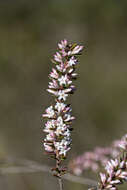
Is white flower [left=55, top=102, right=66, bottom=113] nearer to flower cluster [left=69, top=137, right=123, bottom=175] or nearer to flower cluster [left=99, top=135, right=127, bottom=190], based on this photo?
flower cluster [left=99, top=135, right=127, bottom=190]

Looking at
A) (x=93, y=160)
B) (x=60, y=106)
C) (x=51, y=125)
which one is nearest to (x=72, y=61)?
(x=60, y=106)

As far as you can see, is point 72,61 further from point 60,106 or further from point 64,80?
point 60,106

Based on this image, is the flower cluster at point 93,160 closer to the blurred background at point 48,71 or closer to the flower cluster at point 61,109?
the blurred background at point 48,71

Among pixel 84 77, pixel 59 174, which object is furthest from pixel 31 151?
pixel 59 174

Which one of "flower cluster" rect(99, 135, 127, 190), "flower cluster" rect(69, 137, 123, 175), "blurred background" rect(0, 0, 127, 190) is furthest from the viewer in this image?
"blurred background" rect(0, 0, 127, 190)

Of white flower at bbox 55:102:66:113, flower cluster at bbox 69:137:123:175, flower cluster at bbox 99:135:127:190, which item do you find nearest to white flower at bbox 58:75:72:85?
white flower at bbox 55:102:66:113

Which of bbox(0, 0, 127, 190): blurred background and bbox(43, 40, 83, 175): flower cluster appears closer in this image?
bbox(43, 40, 83, 175): flower cluster

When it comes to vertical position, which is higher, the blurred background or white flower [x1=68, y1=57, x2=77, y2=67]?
the blurred background
